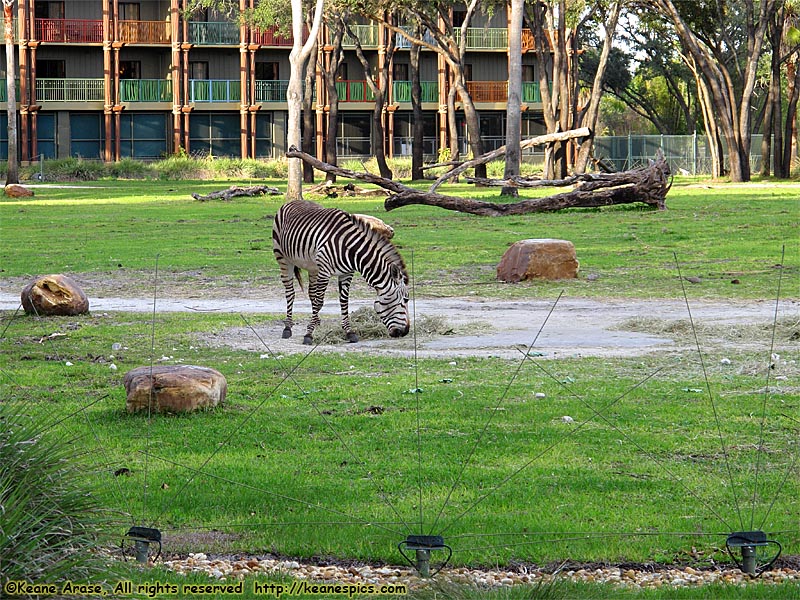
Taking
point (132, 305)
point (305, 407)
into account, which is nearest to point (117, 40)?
point (132, 305)

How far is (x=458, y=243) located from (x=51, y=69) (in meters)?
43.9

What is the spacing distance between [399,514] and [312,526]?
0.53 metres

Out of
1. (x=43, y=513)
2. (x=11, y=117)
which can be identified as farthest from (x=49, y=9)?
(x=43, y=513)

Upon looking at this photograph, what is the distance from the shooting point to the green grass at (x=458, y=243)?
18.7 m

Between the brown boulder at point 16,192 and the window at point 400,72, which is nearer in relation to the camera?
the brown boulder at point 16,192

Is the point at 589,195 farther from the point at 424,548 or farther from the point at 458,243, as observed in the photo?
the point at 424,548

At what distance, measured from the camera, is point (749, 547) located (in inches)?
233

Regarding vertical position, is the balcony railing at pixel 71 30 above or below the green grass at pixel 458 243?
above

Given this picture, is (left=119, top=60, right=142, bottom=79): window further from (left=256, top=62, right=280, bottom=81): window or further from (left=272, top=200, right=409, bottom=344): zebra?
(left=272, top=200, right=409, bottom=344): zebra

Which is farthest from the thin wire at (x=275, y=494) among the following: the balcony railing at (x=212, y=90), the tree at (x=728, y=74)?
the balcony railing at (x=212, y=90)

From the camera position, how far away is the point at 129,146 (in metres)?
62.2

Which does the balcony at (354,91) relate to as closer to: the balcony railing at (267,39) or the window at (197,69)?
the balcony railing at (267,39)

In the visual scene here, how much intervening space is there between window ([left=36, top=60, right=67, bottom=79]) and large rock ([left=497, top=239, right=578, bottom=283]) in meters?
49.0

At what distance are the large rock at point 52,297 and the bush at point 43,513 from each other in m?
9.60
